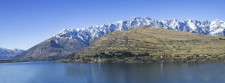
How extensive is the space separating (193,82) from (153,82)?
17.1 m

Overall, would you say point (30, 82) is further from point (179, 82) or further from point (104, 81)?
point (179, 82)

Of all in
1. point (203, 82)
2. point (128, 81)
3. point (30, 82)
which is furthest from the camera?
point (30, 82)

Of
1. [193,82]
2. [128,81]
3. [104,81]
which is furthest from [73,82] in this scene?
[193,82]

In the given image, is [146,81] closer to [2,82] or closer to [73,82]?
[73,82]

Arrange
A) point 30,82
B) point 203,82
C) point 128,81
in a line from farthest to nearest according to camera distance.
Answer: point 30,82 < point 128,81 < point 203,82

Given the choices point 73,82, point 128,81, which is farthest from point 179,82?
point 73,82

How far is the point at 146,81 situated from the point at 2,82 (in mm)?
77142

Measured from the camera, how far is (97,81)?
423 feet

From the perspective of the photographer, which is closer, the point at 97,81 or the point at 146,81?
the point at 146,81

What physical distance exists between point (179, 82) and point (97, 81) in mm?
38703

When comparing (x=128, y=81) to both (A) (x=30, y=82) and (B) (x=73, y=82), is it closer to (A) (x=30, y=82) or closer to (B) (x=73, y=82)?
(B) (x=73, y=82)

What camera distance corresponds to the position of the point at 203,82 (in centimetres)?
11506

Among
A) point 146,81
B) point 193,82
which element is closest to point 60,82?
point 146,81

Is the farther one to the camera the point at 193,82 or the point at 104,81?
the point at 104,81
